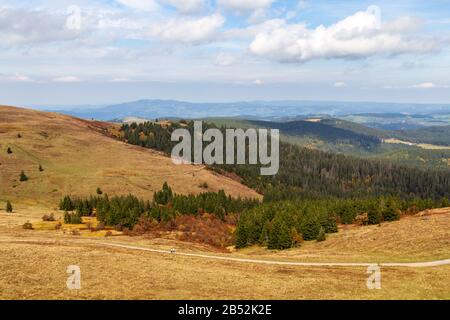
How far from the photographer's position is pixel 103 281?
33.0 meters

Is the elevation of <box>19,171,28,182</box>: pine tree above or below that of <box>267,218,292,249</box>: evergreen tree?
above

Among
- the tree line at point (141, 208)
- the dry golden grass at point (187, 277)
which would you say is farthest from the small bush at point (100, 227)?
the dry golden grass at point (187, 277)

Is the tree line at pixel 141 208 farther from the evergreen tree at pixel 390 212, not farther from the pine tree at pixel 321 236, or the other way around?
the evergreen tree at pixel 390 212

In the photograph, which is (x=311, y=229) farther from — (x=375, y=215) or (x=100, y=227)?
(x=100, y=227)

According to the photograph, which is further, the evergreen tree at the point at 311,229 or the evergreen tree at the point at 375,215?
the evergreen tree at the point at 375,215

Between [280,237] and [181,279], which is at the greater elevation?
[181,279]

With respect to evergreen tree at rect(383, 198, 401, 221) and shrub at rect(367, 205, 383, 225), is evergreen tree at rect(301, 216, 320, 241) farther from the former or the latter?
evergreen tree at rect(383, 198, 401, 221)

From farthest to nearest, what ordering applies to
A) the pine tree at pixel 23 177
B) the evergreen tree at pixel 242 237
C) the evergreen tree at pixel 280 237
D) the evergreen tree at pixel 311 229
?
the pine tree at pixel 23 177, the evergreen tree at pixel 242 237, the evergreen tree at pixel 311 229, the evergreen tree at pixel 280 237

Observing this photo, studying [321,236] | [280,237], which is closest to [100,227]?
[280,237]

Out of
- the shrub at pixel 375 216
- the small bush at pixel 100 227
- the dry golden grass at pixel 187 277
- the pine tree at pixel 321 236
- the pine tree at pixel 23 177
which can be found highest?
the dry golden grass at pixel 187 277

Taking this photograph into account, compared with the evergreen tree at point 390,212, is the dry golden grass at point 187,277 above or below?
above

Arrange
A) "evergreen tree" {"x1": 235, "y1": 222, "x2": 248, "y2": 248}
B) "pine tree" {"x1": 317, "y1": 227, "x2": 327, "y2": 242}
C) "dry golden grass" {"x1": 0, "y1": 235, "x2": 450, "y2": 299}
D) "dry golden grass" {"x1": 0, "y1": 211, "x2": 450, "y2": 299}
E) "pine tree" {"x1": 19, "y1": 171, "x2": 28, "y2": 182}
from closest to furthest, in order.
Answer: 1. "dry golden grass" {"x1": 0, "y1": 235, "x2": 450, "y2": 299}
2. "dry golden grass" {"x1": 0, "y1": 211, "x2": 450, "y2": 299}
3. "pine tree" {"x1": 317, "y1": 227, "x2": 327, "y2": 242}
4. "evergreen tree" {"x1": 235, "y1": 222, "x2": 248, "y2": 248}
5. "pine tree" {"x1": 19, "y1": 171, "x2": 28, "y2": 182}

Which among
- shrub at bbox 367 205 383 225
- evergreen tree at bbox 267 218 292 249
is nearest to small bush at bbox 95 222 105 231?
evergreen tree at bbox 267 218 292 249
